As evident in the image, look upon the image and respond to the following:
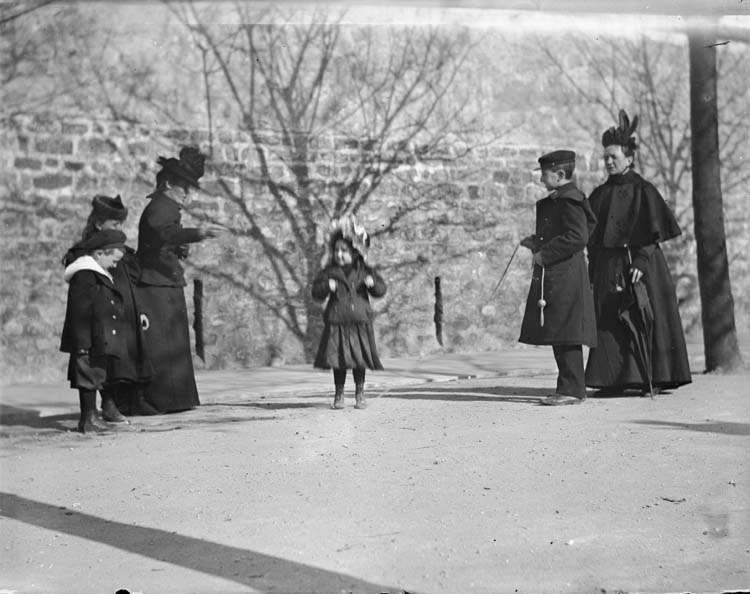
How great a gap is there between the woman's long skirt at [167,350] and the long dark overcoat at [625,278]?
2.96m

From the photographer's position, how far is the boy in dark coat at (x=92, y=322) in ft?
27.6

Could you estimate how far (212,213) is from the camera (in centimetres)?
1296

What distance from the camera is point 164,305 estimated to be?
948cm

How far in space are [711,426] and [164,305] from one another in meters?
4.04

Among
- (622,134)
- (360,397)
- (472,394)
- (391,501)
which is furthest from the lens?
(472,394)

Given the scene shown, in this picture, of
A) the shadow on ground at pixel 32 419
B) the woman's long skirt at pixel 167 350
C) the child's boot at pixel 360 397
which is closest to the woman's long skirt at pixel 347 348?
the child's boot at pixel 360 397

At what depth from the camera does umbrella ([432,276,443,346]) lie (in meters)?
Answer: 14.1

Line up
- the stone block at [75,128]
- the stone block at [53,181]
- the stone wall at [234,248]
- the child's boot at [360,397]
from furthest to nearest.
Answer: the stone block at [75,128], the stone block at [53,181], the stone wall at [234,248], the child's boot at [360,397]

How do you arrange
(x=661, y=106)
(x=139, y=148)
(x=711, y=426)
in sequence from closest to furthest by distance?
(x=711, y=426)
(x=139, y=148)
(x=661, y=106)

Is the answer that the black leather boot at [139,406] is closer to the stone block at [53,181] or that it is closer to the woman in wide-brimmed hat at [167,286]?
the woman in wide-brimmed hat at [167,286]

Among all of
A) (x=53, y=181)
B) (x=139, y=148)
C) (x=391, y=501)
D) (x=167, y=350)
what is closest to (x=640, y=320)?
(x=167, y=350)

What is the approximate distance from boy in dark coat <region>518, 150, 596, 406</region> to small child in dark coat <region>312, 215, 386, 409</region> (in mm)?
1113

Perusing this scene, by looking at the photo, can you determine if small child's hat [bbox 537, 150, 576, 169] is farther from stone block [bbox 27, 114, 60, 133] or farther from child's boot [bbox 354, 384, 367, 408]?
stone block [bbox 27, 114, 60, 133]

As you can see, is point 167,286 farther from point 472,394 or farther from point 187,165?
point 472,394
